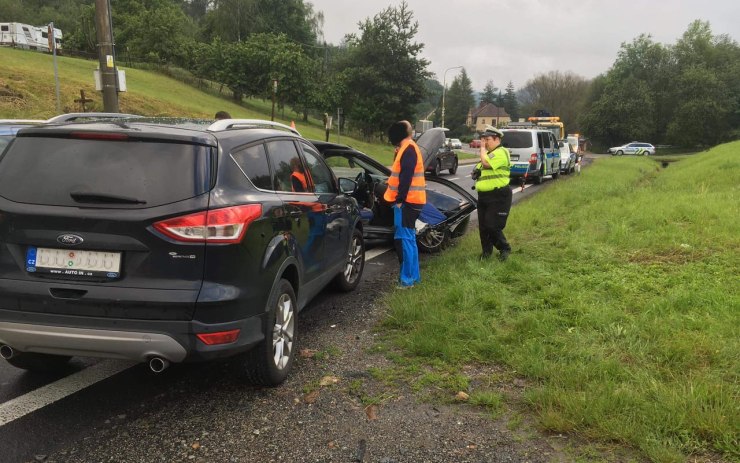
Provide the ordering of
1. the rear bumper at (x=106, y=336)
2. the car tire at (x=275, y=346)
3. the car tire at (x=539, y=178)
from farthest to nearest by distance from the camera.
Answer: the car tire at (x=539, y=178) → the car tire at (x=275, y=346) → the rear bumper at (x=106, y=336)

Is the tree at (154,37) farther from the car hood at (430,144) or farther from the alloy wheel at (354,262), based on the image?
the alloy wheel at (354,262)

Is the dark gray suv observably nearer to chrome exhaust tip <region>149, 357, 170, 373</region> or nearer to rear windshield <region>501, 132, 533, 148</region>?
Answer: chrome exhaust tip <region>149, 357, 170, 373</region>

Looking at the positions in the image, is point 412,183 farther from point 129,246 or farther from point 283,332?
point 129,246

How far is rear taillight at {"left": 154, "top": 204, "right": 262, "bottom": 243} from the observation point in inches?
112

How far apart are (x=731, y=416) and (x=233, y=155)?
3201mm

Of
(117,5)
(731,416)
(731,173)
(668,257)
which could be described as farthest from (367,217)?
(117,5)

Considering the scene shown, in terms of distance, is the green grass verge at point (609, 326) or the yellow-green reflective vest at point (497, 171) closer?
the green grass verge at point (609, 326)

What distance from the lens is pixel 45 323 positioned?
2.88 meters

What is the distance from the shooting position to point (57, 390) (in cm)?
344

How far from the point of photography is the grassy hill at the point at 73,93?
21.2 m

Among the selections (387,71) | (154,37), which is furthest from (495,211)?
(154,37)

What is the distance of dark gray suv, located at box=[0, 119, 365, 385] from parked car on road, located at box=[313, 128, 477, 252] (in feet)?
12.0

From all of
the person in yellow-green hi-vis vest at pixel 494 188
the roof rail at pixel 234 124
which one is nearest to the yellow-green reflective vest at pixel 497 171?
the person in yellow-green hi-vis vest at pixel 494 188

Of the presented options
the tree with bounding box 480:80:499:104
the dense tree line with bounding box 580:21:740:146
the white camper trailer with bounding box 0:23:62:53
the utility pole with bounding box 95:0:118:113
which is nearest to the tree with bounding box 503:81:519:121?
the tree with bounding box 480:80:499:104
